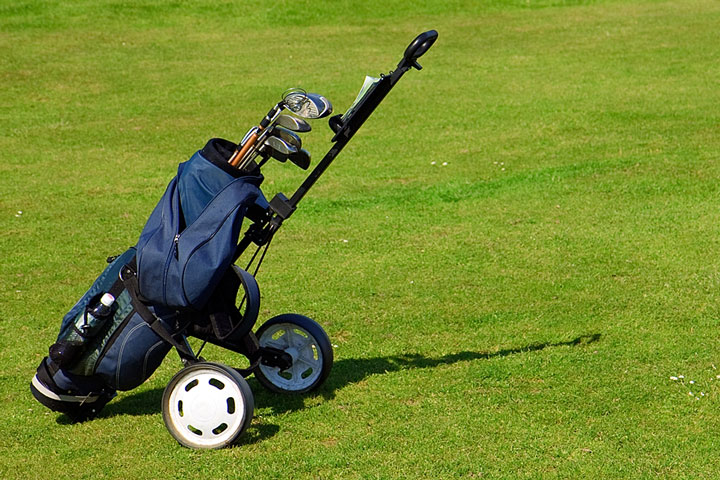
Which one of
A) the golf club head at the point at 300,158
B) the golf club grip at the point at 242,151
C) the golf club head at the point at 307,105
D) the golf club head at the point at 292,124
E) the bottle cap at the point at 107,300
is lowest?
the bottle cap at the point at 107,300

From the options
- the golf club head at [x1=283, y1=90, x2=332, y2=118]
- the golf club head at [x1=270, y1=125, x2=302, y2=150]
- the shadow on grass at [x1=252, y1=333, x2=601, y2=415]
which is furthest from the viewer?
the shadow on grass at [x1=252, y1=333, x2=601, y2=415]

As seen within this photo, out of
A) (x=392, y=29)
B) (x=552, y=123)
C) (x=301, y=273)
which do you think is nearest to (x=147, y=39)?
(x=392, y=29)

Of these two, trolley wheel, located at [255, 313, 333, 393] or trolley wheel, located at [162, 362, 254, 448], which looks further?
trolley wheel, located at [255, 313, 333, 393]

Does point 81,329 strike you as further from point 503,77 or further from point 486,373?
point 503,77

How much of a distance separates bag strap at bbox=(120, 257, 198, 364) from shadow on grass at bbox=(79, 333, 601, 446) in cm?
65

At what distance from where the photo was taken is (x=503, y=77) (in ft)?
59.6

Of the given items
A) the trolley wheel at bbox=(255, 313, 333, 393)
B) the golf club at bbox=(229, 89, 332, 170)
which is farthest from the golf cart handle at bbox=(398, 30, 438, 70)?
the trolley wheel at bbox=(255, 313, 333, 393)

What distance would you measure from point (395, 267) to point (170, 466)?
430 centimetres

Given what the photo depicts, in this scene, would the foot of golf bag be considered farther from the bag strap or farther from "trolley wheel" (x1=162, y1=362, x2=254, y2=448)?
"trolley wheel" (x1=162, y1=362, x2=254, y2=448)

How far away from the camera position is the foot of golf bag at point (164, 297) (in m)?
5.71

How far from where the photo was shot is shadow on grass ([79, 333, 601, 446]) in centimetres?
652

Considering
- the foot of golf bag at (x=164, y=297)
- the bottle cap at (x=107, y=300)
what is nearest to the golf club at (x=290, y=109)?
the foot of golf bag at (x=164, y=297)

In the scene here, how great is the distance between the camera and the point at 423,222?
11148mm

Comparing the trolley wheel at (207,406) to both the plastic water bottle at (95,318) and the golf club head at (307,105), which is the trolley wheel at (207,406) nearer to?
the plastic water bottle at (95,318)
